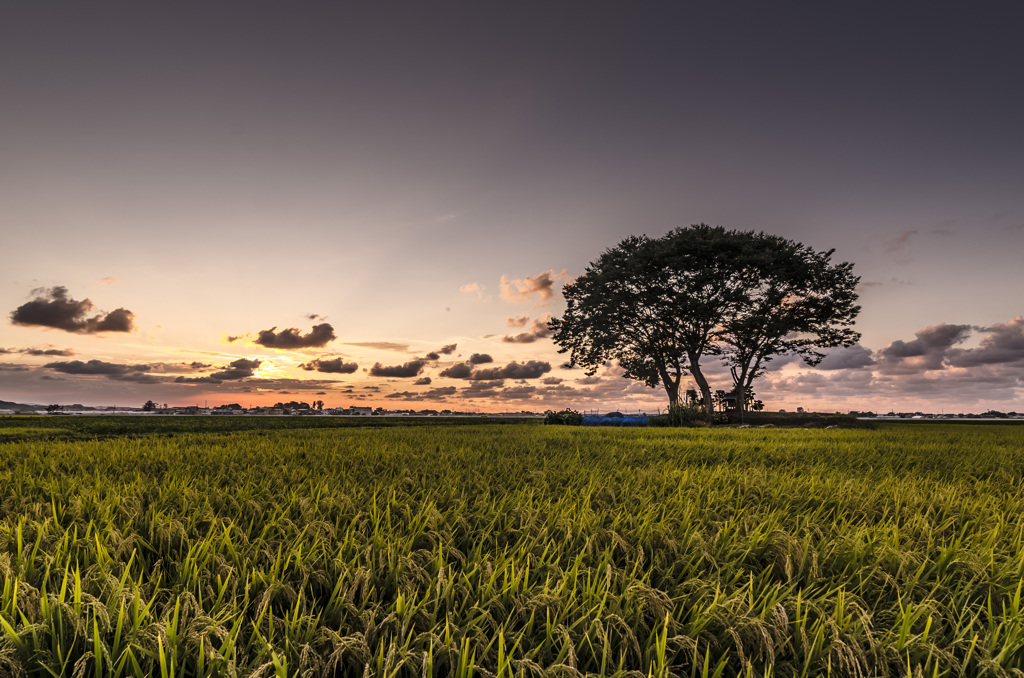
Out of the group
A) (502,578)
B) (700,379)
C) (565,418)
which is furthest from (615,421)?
(502,578)

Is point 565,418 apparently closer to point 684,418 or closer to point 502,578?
point 684,418

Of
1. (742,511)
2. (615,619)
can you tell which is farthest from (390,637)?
(742,511)

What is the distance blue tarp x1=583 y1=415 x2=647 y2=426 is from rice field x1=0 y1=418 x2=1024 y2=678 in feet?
69.4

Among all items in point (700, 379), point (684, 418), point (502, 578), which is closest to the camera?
point (502, 578)

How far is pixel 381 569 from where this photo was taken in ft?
8.11

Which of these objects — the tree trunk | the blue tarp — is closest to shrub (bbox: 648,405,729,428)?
the blue tarp

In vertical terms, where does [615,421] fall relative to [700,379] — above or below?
below

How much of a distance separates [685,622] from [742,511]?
6.68 ft

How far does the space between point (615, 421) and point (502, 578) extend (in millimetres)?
25170

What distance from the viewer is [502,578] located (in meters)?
2.54

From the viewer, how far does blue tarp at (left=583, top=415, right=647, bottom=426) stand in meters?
26.7

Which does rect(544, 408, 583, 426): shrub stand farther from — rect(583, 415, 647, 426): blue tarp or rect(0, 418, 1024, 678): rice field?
rect(0, 418, 1024, 678): rice field

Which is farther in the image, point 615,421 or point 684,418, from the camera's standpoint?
point 615,421

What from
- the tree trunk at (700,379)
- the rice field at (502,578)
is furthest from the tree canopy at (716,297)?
the rice field at (502,578)
